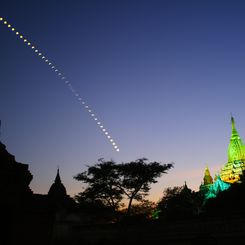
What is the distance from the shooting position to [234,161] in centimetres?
11006

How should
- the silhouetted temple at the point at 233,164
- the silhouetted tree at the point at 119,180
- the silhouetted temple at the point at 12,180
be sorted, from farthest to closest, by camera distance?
the silhouetted temple at the point at 233,164, the silhouetted tree at the point at 119,180, the silhouetted temple at the point at 12,180

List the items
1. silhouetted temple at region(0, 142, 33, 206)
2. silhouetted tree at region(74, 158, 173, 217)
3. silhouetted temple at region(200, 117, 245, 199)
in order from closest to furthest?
silhouetted temple at region(0, 142, 33, 206)
silhouetted tree at region(74, 158, 173, 217)
silhouetted temple at region(200, 117, 245, 199)

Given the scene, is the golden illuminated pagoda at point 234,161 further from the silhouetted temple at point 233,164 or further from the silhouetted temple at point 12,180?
the silhouetted temple at point 12,180

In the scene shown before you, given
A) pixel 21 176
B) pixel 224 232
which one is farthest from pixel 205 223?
pixel 21 176

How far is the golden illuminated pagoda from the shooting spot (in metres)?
106

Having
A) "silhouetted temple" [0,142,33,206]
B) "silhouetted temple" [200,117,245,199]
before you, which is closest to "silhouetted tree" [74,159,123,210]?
"silhouetted temple" [0,142,33,206]

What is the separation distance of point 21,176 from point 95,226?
17.8 meters

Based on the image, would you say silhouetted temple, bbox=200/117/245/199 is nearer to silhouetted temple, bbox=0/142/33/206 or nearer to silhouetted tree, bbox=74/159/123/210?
silhouetted tree, bbox=74/159/123/210

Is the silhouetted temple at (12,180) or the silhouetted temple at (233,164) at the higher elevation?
the silhouetted temple at (233,164)

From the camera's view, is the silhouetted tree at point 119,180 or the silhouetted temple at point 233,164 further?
the silhouetted temple at point 233,164

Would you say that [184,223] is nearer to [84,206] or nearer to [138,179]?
[138,179]

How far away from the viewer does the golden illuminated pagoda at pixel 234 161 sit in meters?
106

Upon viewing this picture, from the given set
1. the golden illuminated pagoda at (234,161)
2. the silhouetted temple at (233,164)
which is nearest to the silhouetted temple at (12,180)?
the silhouetted temple at (233,164)

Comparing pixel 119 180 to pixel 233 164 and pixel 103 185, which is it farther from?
pixel 233 164
